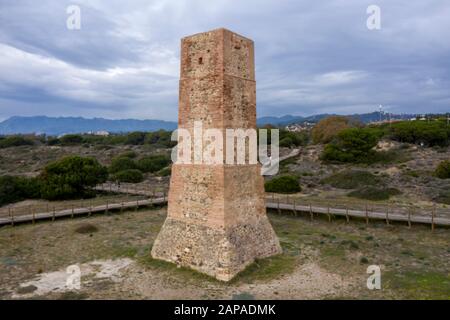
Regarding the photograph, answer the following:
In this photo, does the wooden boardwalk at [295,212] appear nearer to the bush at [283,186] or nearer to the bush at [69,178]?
the bush at [283,186]

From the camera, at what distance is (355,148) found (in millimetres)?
42438

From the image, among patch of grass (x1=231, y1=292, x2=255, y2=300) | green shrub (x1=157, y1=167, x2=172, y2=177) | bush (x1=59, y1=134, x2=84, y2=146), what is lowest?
patch of grass (x1=231, y1=292, x2=255, y2=300)

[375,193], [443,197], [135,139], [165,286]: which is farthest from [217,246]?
[135,139]

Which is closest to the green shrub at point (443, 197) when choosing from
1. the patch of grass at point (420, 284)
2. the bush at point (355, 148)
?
the bush at point (355, 148)

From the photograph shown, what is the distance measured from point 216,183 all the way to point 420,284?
7.89 metres

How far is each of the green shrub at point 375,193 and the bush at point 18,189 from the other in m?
26.7

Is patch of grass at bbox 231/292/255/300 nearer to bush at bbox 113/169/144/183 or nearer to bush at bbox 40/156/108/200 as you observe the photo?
bush at bbox 40/156/108/200

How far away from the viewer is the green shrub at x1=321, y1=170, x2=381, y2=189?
33.0 m

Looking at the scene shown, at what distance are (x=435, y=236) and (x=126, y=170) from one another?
30782 mm

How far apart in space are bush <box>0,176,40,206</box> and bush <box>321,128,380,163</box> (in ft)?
104

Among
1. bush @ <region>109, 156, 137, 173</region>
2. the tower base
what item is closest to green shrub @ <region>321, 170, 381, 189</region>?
the tower base

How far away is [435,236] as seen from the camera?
59.4 feet

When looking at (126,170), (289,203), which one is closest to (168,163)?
(126,170)
